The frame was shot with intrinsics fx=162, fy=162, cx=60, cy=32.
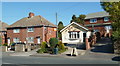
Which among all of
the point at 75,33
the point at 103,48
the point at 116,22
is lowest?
the point at 103,48

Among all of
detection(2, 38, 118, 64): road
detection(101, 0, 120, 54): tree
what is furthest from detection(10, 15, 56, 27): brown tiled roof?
detection(101, 0, 120, 54): tree

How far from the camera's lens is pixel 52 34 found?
42.1 meters

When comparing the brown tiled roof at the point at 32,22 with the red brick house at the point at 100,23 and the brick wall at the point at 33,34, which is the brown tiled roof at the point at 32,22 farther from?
the red brick house at the point at 100,23

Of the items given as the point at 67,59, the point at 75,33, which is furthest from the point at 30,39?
the point at 67,59

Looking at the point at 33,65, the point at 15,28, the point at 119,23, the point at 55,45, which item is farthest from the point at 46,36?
the point at 119,23

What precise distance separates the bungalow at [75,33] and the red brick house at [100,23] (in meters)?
9.64

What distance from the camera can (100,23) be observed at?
47250 millimetres

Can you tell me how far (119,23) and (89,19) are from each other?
4121 centimetres

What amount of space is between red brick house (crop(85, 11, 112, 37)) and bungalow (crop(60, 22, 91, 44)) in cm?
964

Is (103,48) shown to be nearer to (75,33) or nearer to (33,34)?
(75,33)

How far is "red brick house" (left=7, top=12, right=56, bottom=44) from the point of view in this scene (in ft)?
127

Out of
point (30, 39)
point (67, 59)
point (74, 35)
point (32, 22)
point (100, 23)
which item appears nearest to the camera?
point (67, 59)

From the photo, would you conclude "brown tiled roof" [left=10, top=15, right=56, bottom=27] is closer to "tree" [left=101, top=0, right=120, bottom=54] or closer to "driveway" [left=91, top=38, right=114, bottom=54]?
"driveway" [left=91, top=38, right=114, bottom=54]

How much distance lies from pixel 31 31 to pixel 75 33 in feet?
36.8
